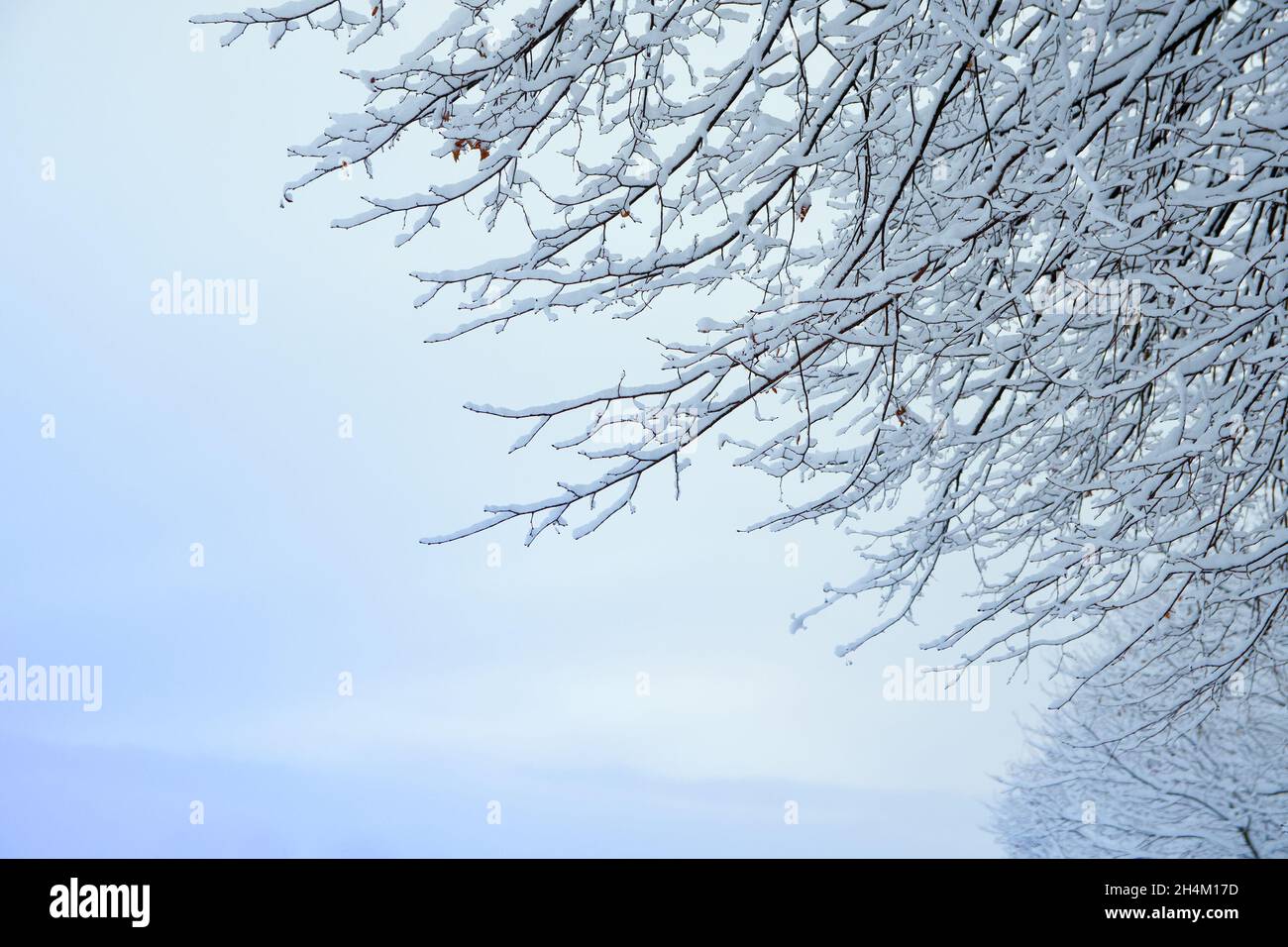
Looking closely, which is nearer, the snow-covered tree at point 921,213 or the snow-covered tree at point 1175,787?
the snow-covered tree at point 921,213

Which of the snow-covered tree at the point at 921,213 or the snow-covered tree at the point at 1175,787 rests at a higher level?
the snow-covered tree at the point at 921,213

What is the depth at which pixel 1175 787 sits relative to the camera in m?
9.75

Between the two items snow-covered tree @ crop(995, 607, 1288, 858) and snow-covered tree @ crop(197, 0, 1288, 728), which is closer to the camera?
snow-covered tree @ crop(197, 0, 1288, 728)

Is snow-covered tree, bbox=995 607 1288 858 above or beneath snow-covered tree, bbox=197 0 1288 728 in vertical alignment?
beneath

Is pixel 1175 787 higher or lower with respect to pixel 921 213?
lower

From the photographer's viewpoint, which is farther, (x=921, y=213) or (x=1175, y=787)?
(x=1175, y=787)

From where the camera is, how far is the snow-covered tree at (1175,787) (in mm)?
9594

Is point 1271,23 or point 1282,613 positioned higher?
point 1271,23

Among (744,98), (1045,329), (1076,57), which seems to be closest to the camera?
(744,98)

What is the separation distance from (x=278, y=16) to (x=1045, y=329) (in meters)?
2.74

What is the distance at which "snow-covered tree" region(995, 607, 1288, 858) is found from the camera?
9594 millimetres
